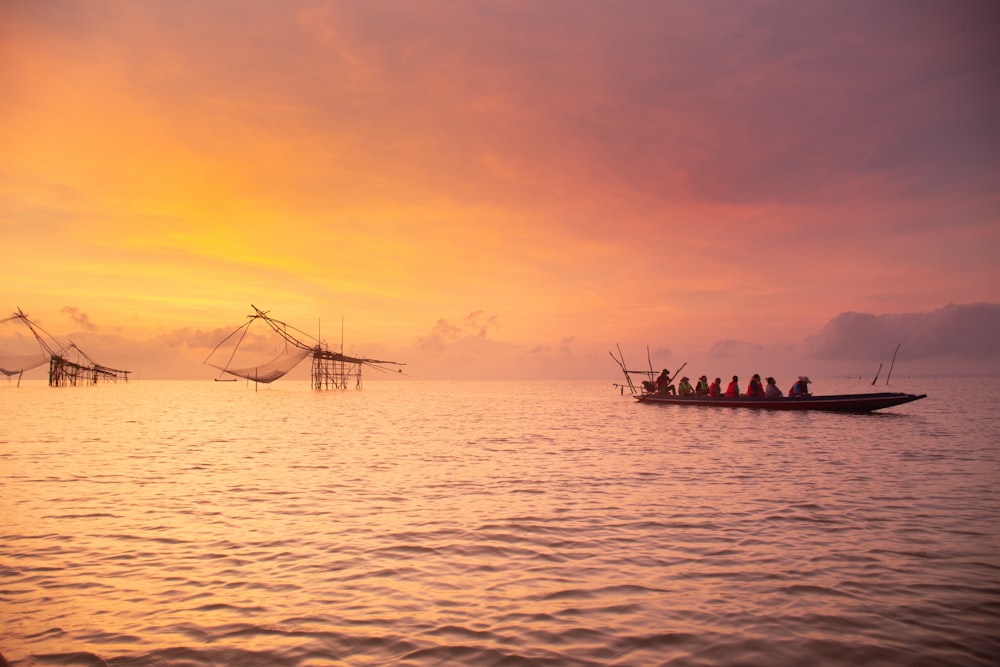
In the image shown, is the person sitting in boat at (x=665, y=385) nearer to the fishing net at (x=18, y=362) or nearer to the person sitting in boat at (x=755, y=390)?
the person sitting in boat at (x=755, y=390)

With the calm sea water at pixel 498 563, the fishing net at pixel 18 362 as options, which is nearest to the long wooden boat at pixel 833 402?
the calm sea water at pixel 498 563

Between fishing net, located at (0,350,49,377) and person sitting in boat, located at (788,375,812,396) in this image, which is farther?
fishing net, located at (0,350,49,377)

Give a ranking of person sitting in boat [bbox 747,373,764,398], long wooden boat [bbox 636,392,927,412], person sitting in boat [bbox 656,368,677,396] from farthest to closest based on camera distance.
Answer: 1. person sitting in boat [bbox 656,368,677,396]
2. person sitting in boat [bbox 747,373,764,398]
3. long wooden boat [bbox 636,392,927,412]

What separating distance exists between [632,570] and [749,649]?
2373mm

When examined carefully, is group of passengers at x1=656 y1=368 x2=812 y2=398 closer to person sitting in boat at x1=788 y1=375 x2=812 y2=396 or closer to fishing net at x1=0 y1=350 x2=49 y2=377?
person sitting in boat at x1=788 y1=375 x2=812 y2=396

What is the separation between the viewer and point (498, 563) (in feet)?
26.7

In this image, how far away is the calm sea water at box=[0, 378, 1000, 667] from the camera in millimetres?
5539

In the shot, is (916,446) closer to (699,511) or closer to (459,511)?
(699,511)

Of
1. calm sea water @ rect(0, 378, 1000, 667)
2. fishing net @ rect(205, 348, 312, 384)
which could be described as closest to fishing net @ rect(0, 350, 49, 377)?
fishing net @ rect(205, 348, 312, 384)

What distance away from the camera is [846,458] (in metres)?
19.5

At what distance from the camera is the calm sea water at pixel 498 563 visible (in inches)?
218

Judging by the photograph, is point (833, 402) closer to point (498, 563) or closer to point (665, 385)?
point (665, 385)

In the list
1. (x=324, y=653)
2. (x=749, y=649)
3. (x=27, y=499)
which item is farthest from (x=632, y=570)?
(x=27, y=499)

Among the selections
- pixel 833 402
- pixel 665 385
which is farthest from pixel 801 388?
pixel 665 385
